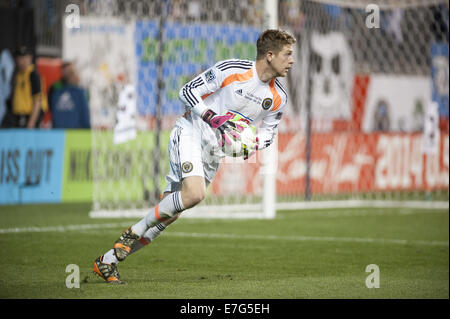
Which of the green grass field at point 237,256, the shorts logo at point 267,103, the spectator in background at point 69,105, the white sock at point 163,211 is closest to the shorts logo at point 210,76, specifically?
the shorts logo at point 267,103

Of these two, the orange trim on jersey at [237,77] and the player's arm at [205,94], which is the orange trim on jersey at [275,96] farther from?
the player's arm at [205,94]

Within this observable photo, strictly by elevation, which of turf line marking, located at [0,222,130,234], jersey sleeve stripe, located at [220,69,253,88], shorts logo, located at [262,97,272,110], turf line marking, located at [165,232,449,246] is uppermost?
jersey sleeve stripe, located at [220,69,253,88]

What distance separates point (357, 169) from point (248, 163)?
2922 millimetres

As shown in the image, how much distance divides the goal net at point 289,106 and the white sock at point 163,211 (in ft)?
18.9

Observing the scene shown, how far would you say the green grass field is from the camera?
702 cm

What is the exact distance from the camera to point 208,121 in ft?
24.0

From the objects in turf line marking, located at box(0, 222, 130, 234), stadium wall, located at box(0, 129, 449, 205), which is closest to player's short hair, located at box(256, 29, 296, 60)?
turf line marking, located at box(0, 222, 130, 234)

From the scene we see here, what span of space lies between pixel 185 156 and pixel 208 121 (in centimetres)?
33

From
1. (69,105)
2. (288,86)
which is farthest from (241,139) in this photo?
(288,86)

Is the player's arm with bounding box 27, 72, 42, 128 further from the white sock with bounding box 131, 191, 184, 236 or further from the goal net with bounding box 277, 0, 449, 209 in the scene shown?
the white sock with bounding box 131, 191, 184, 236

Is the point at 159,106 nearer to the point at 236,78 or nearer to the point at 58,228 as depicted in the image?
the point at 58,228

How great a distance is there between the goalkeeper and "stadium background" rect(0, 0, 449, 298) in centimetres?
378
